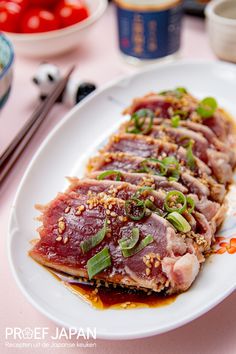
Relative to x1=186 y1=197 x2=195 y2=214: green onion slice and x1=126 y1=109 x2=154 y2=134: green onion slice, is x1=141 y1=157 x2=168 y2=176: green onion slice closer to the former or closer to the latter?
x1=186 y1=197 x2=195 y2=214: green onion slice

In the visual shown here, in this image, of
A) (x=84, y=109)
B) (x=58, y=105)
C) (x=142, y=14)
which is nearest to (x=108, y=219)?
(x=84, y=109)

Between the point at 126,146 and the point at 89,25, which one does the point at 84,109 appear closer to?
the point at 126,146

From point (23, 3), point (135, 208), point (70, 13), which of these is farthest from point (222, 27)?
point (135, 208)

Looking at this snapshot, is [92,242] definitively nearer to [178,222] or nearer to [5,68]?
[178,222]

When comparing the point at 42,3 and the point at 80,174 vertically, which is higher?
the point at 42,3

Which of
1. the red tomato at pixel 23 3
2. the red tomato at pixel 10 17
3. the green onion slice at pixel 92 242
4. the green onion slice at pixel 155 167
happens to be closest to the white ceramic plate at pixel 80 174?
the green onion slice at pixel 92 242

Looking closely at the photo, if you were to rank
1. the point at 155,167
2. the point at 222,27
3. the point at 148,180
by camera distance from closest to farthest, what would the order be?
the point at 148,180 < the point at 155,167 < the point at 222,27

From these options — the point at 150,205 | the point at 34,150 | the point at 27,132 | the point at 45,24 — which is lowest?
the point at 34,150
